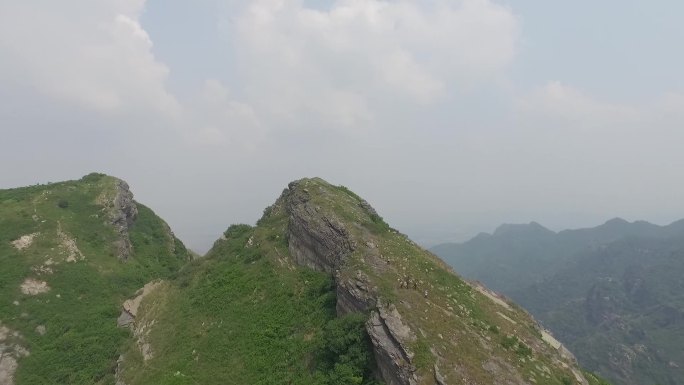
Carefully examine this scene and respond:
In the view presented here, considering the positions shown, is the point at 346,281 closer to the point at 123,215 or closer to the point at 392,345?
the point at 392,345

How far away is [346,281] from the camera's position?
30.9m

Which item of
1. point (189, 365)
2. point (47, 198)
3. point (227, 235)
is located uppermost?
point (47, 198)

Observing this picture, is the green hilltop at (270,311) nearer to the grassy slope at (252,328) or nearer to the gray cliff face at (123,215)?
the grassy slope at (252,328)

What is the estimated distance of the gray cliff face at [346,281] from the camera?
2450 centimetres

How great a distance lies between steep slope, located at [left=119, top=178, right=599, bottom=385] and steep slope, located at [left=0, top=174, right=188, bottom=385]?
5.61 meters

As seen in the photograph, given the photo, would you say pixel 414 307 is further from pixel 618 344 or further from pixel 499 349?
pixel 618 344

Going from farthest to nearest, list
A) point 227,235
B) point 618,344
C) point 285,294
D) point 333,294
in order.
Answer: point 618,344
point 227,235
point 285,294
point 333,294

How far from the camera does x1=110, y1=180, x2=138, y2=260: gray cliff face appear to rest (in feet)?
199

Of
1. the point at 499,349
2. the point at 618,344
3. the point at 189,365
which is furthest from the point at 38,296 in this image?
the point at 618,344

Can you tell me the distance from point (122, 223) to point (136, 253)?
5.26 m

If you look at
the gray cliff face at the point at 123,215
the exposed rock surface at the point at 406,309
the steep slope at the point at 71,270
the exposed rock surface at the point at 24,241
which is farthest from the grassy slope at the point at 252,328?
the exposed rock surface at the point at 24,241

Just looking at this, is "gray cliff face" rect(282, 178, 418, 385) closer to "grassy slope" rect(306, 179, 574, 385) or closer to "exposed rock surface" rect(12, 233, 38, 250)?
"grassy slope" rect(306, 179, 574, 385)

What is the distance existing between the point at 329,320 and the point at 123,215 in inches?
1873

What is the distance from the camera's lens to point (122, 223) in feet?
213
